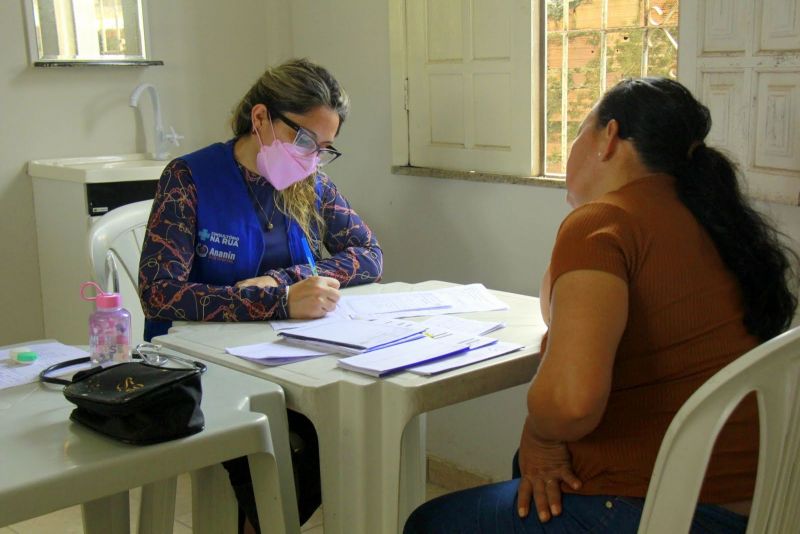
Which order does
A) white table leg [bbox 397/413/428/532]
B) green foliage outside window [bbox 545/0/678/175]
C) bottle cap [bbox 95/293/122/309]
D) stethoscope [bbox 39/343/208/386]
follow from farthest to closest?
green foliage outside window [bbox 545/0/678/175] → white table leg [bbox 397/413/428/532] → bottle cap [bbox 95/293/122/309] → stethoscope [bbox 39/343/208/386]

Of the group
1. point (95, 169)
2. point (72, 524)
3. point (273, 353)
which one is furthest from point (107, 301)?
point (95, 169)

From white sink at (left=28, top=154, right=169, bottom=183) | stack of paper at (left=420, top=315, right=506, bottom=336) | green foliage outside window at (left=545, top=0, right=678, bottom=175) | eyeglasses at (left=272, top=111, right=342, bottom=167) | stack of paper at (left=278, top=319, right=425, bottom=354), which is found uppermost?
green foliage outside window at (left=545, top=0, right=678, bottom=175)

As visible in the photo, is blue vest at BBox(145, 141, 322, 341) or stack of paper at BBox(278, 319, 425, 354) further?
blue vest at BBox(145, 141, 322, 341)

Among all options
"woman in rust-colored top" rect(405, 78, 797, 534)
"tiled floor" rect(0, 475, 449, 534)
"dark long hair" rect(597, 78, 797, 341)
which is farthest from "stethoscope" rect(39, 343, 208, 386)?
"tiled floor" rect(0, 475, 449, 534)

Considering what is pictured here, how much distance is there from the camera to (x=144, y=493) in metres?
1.92

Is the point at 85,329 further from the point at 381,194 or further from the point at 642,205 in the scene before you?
the point at 642,205

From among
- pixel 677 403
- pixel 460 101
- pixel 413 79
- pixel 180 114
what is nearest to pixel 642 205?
pixel 677 403

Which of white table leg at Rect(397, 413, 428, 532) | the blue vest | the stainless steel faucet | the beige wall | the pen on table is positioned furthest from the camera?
the stainless steel faucet

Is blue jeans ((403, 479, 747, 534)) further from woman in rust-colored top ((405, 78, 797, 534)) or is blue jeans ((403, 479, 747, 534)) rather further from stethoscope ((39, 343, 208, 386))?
stethoscope ((39, 343, 208, 386))

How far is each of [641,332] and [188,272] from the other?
3.66ft

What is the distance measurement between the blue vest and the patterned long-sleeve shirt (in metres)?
0.02

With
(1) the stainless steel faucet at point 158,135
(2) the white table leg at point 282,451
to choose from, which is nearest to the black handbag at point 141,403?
(2) the white table leg at point 282,451

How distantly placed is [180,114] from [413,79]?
104cm

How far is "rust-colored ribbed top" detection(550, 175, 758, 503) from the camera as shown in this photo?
1434 millimetres
